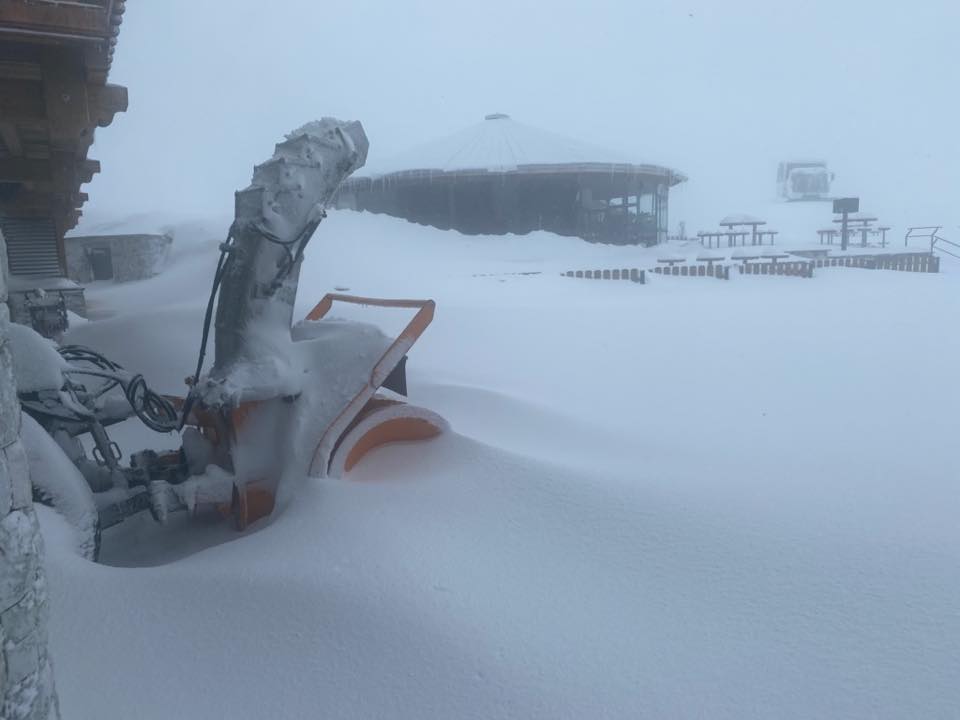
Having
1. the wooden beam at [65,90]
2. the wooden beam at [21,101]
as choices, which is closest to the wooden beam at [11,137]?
the wooden beam at [21,101]

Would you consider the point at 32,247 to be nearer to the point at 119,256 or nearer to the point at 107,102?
the point at 107,102

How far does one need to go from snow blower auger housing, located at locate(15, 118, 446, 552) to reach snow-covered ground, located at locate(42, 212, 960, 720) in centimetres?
26

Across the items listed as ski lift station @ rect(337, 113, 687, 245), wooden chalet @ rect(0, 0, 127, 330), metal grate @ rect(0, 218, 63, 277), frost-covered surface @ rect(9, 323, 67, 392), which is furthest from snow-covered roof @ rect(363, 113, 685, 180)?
frost-covered surface @ rect(9, 323, 67, 392)

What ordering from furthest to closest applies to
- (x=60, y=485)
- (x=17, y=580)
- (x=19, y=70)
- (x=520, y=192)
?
(x=520, y=192) < (x=19, y=70) < (x=60, y=485) < (x=17, y=580)

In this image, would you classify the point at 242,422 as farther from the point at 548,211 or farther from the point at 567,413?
the point at 548,211

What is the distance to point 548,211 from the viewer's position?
2702 centimetres

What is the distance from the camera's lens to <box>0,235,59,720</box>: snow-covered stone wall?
172 centimetres

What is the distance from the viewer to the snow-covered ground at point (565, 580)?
107 inches

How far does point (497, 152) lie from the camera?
2867cm

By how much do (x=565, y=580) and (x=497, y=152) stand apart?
26636 millimetres

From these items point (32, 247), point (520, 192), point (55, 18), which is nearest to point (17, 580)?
point (55, 18)

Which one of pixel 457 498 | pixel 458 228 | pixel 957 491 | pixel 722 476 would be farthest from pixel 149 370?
pixel 458 228

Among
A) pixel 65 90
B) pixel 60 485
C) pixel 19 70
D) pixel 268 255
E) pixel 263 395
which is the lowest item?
pixel 60 485

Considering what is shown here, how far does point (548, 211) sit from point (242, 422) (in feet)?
78.5
